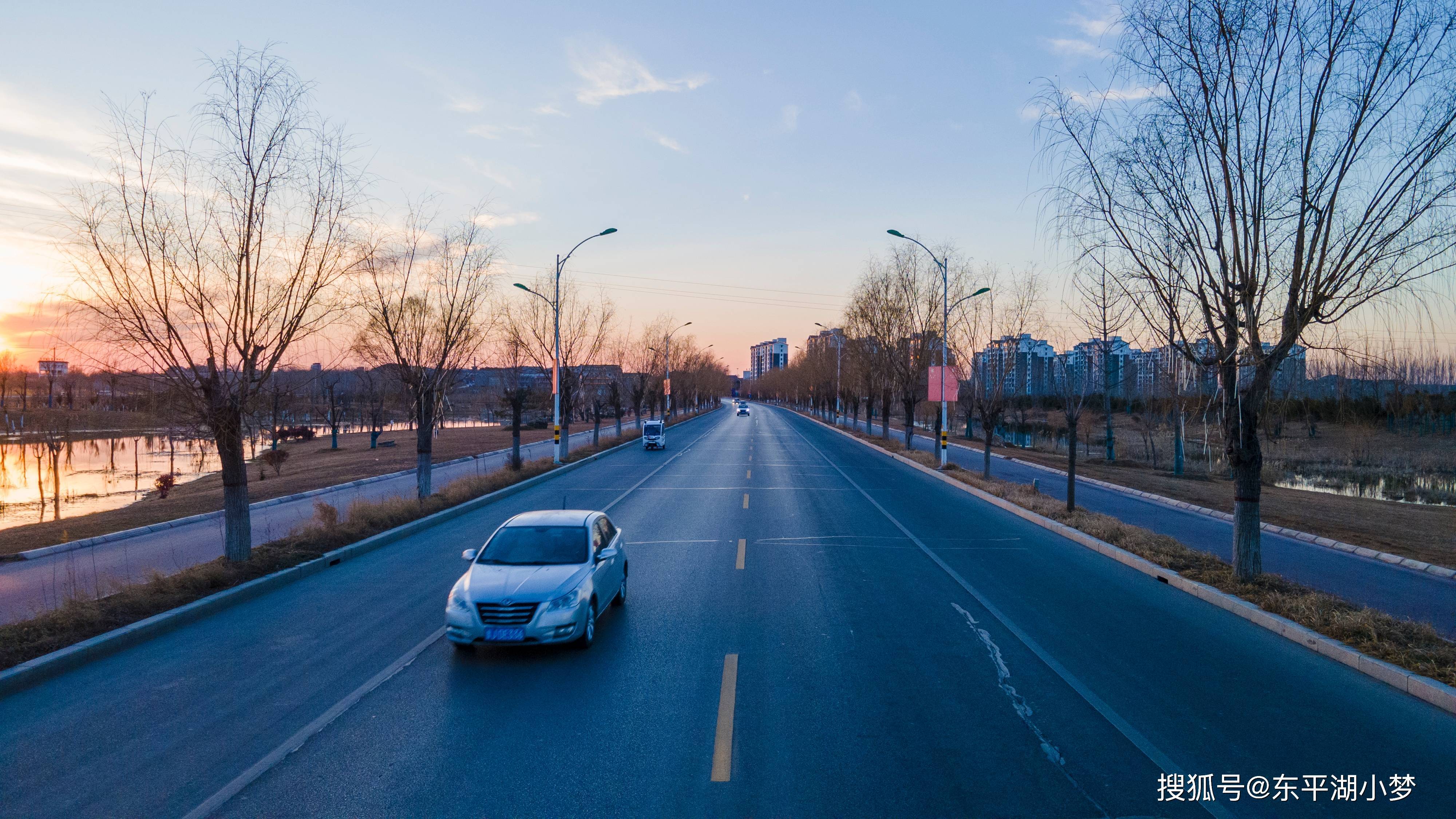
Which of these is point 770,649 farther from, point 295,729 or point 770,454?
point 770,454

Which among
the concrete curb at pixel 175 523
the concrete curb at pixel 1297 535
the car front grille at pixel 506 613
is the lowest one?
the concrete curb at pixel 175 523

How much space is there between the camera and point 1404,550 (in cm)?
1354

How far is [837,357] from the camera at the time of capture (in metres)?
71.7

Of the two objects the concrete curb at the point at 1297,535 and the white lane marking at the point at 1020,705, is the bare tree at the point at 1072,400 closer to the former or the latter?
the concrete curb at the point at 1297,535

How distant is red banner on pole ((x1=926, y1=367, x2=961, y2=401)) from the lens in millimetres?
27375

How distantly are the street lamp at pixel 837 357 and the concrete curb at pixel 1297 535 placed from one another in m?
34.3

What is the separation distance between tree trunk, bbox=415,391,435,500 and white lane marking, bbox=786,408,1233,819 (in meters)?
12.5

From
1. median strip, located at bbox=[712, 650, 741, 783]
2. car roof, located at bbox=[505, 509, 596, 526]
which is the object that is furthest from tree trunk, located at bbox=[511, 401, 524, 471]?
median strip, located at bbox=[712, 650, 741, 783]

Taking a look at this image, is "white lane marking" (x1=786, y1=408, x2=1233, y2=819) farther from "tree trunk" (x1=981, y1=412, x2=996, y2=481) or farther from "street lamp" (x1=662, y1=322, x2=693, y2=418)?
"street lamp" (x1=662, y1=322, x2=693, y2=418)

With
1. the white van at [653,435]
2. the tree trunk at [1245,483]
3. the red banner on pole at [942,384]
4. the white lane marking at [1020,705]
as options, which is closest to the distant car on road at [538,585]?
the white lane marking at [1020,705]

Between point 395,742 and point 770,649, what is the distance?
143 inches

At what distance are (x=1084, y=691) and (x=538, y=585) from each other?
533 centimetres

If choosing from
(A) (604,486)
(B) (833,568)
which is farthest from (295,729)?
(A) (604,486)

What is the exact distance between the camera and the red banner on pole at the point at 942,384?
2738cm
